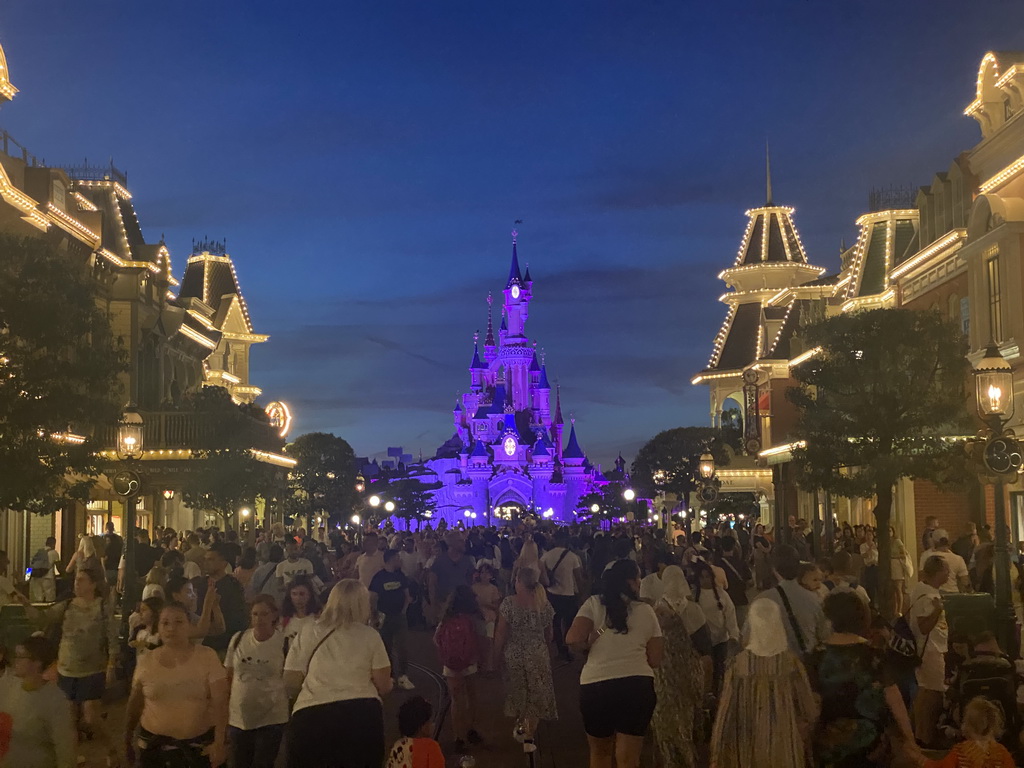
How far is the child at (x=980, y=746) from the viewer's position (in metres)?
5.54

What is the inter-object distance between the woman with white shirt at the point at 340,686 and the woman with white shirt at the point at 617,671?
1482 millimetres

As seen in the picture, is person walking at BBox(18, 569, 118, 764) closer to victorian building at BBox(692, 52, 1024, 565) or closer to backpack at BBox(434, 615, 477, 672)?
backpack at BBox(434, 615, 477, 672)

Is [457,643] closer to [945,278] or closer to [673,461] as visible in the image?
[945,278]

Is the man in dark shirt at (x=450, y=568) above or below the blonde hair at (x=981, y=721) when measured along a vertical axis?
above

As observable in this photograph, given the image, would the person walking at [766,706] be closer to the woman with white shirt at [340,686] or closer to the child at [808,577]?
the woman with white shirt at [340,686]

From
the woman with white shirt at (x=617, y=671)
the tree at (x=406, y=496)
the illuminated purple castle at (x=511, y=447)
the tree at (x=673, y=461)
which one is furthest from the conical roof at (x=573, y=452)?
the woman with white shirt at (x=617, y=671)

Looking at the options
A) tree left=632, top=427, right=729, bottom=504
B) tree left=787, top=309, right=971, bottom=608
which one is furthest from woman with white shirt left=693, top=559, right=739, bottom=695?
tree left=632, top=427, right=729, bottom=504

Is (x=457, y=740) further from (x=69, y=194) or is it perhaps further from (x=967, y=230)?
(x=69, y=194)

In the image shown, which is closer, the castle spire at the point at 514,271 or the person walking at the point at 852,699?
the person walking at the point at 852,699

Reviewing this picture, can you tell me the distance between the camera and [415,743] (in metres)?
5.95

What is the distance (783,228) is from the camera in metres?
76.9

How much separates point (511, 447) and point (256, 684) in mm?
132564

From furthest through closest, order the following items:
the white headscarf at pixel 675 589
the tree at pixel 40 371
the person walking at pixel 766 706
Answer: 1. the tree at pixel 40 371
2. the white headscarf at pixel 675 589
3. the person walking at pixel 766 706

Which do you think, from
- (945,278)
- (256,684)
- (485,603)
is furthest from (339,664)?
(945,278)
